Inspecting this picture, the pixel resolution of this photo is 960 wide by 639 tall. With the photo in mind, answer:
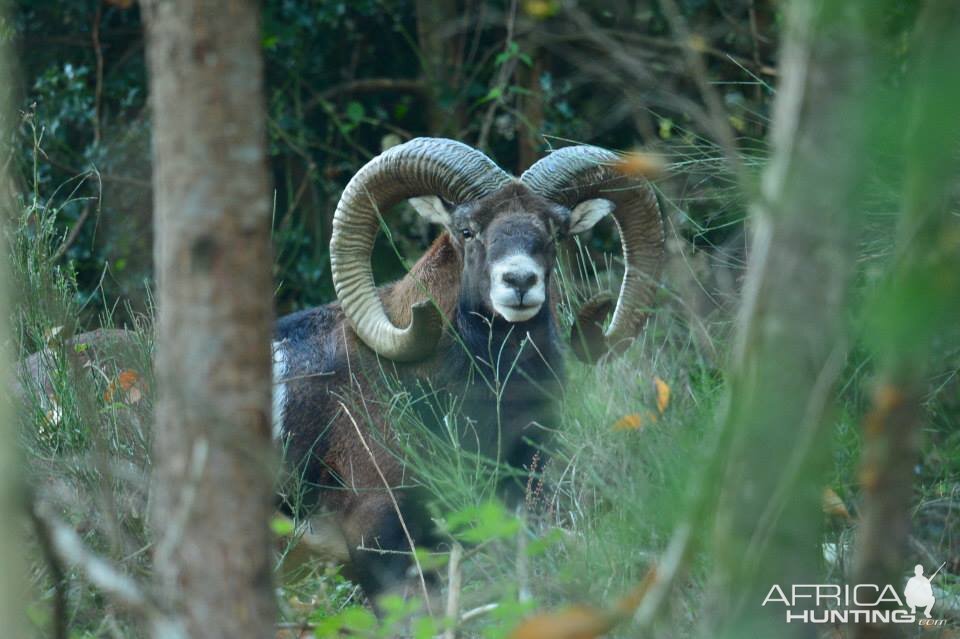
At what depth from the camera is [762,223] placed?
2504 mm

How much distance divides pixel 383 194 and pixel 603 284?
6.73 feet

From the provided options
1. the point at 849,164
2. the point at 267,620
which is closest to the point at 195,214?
the point at 267,620

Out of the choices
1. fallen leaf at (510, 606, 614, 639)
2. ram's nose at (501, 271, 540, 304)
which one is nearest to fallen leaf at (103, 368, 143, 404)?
ram's nose at (501, 271, 540, 304)

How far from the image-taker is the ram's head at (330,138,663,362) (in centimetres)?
608

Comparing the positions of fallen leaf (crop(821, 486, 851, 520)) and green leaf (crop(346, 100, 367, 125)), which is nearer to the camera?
fallen leaf (crop(821, 486, 851, 520))

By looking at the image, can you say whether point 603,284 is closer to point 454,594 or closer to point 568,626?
point 454,594

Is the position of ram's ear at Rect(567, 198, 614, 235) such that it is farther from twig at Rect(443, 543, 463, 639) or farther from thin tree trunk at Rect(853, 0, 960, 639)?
thin tree trunk at Rect(853, 0, 960, 639)

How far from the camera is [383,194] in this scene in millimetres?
6496

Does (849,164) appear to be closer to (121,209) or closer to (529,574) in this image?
(529,574)

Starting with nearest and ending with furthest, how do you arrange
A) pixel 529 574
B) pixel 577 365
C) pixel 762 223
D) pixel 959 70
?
pixel 959 70
pixel 762 223
pixel 529 574
pixel 577 365

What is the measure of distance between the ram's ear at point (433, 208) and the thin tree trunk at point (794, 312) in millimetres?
3938

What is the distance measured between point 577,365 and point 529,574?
2.41 metres

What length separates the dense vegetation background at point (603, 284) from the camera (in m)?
2.45

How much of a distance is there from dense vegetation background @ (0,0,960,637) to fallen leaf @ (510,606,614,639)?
0.06ft
